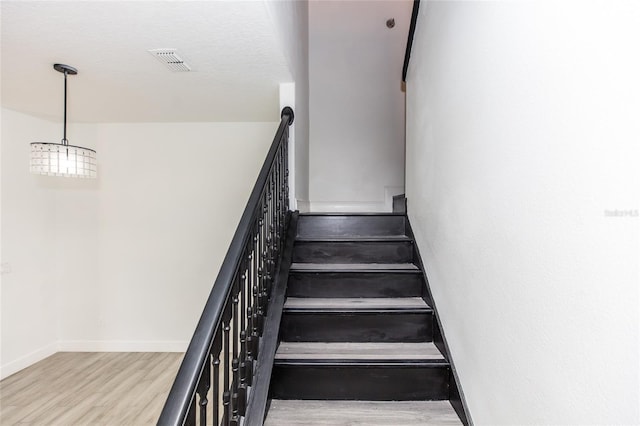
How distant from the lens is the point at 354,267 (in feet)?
8.28

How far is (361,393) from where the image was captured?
1.84 metres

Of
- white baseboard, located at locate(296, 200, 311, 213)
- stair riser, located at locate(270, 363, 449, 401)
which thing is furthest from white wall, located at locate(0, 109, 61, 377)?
stair riser, located at locate(270, 363, 449, 401)

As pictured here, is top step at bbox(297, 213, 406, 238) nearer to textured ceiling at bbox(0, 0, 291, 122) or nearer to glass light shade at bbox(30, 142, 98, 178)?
textured ceiling at bbox(0, 0, 291, 122)

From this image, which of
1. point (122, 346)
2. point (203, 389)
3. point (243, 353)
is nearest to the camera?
point (203, 389)

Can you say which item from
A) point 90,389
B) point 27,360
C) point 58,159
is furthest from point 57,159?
point 27,360

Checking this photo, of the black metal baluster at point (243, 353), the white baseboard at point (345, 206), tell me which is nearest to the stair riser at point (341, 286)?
the black metal baluster at point (243, 353)

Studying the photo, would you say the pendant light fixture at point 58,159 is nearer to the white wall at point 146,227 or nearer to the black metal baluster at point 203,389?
the white wall at point 146,227

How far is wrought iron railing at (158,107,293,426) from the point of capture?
104 centimetres

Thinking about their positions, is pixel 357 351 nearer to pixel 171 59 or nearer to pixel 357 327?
pixel 357 327

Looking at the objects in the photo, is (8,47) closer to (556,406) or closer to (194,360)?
(194,360)

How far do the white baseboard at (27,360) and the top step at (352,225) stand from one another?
2.83 m

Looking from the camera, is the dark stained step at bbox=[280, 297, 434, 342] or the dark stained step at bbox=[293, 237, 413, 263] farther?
the dark stained step at bbox=[293, 237, 413, 263]

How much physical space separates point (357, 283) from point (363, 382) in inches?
26.4

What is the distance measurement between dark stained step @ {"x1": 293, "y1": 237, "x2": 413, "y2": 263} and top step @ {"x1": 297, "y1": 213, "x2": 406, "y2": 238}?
0.98ft
